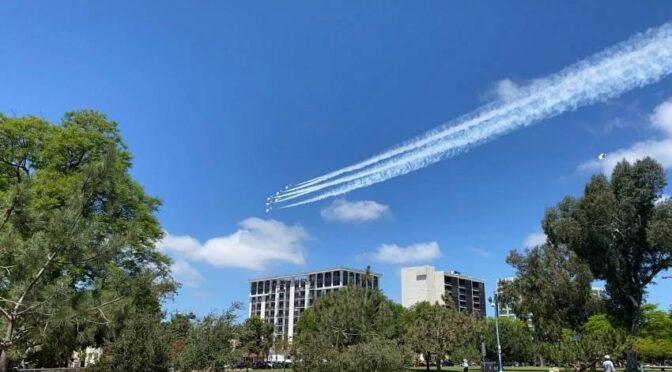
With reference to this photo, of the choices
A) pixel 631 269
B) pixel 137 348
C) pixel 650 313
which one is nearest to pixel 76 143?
pixel 137 348

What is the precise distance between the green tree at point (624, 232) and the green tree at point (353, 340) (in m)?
19.0

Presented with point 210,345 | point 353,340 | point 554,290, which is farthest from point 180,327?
point 554,290

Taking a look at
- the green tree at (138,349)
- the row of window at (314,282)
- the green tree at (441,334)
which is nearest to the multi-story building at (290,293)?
the row of window at (314,282)

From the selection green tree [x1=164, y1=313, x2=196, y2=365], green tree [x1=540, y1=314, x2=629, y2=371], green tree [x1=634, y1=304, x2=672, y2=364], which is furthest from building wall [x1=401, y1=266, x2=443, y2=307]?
green tree [x1=164, y1=313, x2=196, y2=365]

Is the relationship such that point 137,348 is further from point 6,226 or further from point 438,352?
point 438,352

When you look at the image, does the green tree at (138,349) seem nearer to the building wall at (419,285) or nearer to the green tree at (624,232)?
the green tree at (624,232)

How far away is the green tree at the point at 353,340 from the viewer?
21547 millimetres

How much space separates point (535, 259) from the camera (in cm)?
5072

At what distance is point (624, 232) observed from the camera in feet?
121

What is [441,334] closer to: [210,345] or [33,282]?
[210,345]

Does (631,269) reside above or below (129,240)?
above

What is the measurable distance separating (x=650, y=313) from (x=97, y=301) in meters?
59.6

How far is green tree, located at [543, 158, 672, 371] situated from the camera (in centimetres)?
3609

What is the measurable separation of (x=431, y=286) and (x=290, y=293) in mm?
39930
